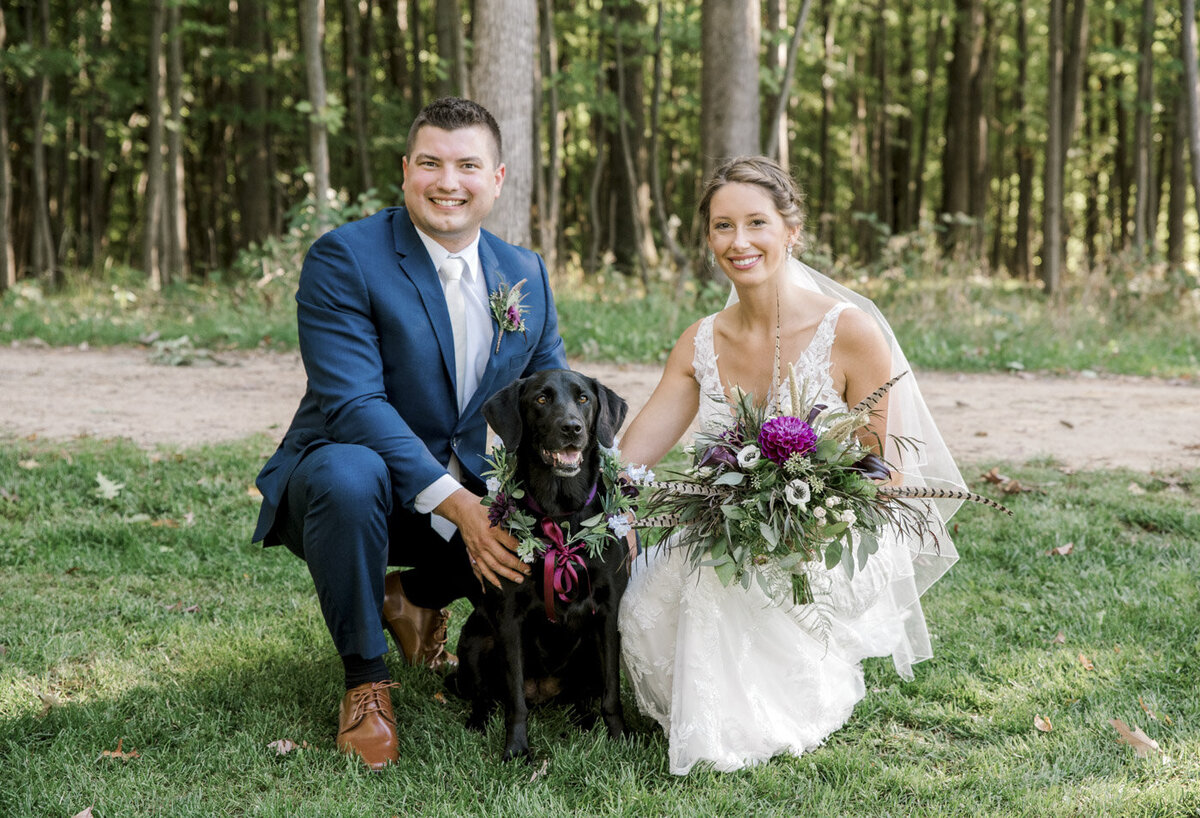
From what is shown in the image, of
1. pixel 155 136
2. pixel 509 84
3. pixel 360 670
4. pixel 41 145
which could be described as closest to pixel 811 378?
pixel 360 670

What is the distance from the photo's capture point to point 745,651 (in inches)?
113

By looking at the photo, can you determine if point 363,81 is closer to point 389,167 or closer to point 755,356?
point 389,167

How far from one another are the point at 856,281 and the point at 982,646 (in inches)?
290

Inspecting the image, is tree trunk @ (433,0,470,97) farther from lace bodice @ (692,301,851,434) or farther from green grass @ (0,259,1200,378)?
lace bodice @ (692,301,851,434)

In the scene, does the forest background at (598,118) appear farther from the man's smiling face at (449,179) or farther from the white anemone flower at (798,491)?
the white anemone flower at (798,491)

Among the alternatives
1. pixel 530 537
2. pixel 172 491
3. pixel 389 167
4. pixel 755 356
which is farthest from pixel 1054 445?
pixel 389 167

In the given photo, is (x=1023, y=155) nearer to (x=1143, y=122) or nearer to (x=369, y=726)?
(x=1143, y=122)

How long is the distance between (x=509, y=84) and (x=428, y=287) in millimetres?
5073

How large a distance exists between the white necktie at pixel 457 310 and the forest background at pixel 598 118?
4.66 metres

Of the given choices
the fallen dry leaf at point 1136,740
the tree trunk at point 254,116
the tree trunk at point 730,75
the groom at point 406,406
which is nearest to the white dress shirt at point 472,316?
the groom at point 406,406

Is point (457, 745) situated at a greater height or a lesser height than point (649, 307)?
lesser

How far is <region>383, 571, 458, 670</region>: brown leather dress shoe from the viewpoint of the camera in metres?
3.53

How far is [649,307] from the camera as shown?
9.87 m

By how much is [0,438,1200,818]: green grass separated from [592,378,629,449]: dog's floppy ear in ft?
2.90
